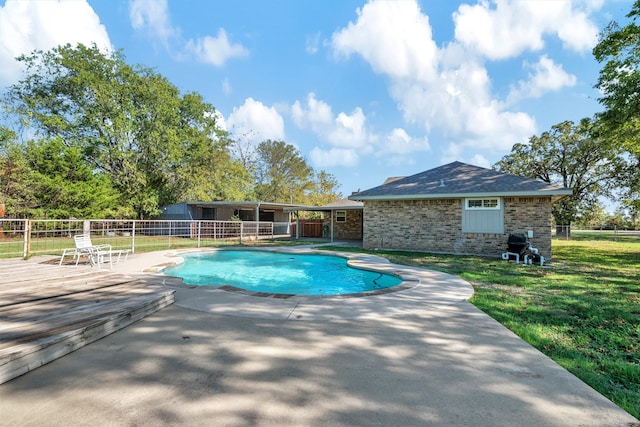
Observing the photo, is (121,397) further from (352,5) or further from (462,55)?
(462,55)

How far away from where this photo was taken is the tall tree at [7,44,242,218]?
21.4m

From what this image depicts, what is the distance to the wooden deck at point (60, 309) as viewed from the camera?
256 centimetres

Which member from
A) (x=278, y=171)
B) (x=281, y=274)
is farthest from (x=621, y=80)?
(x=278, y=171)

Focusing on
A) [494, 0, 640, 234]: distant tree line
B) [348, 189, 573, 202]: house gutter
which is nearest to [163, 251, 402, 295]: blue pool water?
[348, 189, 573, 202]: house gutter

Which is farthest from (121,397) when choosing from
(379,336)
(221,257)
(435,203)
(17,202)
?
(17,202)

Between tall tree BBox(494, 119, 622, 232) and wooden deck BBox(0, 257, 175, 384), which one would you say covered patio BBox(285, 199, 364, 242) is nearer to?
wooden deck BBox(0, 257, 175, 384)

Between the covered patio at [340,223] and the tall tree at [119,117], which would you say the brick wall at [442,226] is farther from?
the tall tree at [119,117]

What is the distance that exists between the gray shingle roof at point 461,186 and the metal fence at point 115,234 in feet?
29.4

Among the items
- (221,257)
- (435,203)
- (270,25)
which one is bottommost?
(221,257)

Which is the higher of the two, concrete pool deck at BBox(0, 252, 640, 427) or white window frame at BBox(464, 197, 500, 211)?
white window frame at BBox(464, 197, 500, 211)

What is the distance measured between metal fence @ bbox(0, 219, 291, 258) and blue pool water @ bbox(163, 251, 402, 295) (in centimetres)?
304

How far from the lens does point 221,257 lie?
12.6 m

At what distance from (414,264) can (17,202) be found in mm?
24628

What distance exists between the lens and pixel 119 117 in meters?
21.9
